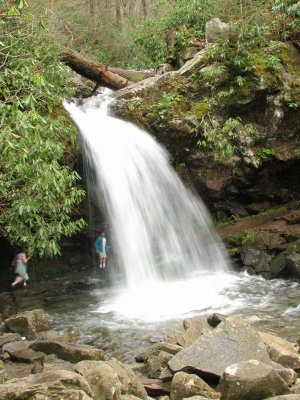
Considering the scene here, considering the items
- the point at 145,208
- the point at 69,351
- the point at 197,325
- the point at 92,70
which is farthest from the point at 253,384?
the point at 92,70

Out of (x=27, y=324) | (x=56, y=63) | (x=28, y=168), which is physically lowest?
(x=27, y=324)

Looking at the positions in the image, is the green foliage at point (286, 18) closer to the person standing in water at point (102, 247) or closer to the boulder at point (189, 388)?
the person standing in water at point (102, 247)

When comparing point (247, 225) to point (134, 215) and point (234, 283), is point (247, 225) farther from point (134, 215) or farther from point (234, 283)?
point (134, 215)

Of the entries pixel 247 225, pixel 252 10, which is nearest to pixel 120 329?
pixel 247 225

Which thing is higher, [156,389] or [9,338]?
[9,338]

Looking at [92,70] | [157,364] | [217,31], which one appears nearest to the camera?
[157,364]

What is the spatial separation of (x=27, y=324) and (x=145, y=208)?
6.00 metres

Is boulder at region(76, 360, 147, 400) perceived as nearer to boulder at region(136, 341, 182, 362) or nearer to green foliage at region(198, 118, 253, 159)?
boulder at region(136, 341, 182, 362)

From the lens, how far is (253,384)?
17.8 ft

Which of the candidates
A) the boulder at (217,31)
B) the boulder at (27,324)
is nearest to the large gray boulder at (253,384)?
the boulder at (27,324)

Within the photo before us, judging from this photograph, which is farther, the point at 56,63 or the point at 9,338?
the point at 56,63

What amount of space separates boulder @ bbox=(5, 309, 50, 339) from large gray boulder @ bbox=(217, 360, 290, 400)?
487 centimetres

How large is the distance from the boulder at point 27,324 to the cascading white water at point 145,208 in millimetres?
4293

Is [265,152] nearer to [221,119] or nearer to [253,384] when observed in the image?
[221,119]
